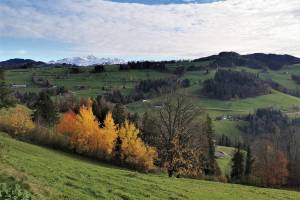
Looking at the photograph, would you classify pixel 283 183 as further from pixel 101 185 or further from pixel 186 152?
pixel 101 185

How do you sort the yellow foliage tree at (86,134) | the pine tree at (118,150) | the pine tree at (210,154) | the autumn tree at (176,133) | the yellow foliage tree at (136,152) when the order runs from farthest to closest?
the pine tree at (210,154), the yellow foliage tree at (86,134), the pine tree at (118,150), the yellow foliage tree at (136,152), the autumn tree at (176,133)

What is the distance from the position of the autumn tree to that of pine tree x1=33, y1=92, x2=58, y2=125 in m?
57.4

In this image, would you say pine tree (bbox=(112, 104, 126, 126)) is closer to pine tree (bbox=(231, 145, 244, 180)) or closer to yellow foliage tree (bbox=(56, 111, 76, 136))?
yellow foliage tree (bbox=(56, 111, 76, 136))

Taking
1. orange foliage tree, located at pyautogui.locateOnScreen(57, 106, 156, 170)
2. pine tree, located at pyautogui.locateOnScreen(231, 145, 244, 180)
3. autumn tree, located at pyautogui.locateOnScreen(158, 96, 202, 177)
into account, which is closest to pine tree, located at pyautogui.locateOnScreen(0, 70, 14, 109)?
orange foliage tree, located at pyautogui.locateOnScreen(57, 106, 156, 170)

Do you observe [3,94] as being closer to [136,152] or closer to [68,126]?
[68,126]

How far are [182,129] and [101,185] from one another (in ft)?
92.9

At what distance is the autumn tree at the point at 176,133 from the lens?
173 ft

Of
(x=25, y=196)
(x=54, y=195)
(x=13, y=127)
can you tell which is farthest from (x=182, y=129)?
(x=13, y=127)

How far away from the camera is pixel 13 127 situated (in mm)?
85750

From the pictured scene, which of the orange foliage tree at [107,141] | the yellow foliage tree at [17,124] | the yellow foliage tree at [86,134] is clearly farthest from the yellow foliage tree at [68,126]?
the yellow foliage tree at [17,124]

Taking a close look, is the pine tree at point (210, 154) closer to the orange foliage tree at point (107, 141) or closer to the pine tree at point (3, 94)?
the orange foliage tree at point (107, 141)

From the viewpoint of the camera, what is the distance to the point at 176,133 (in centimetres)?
5400

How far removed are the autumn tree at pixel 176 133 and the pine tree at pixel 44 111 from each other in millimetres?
57424

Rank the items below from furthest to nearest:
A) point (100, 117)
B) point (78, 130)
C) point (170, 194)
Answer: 1. point (100, 117)
2. point (78, 130)
3. point (170, 194)
